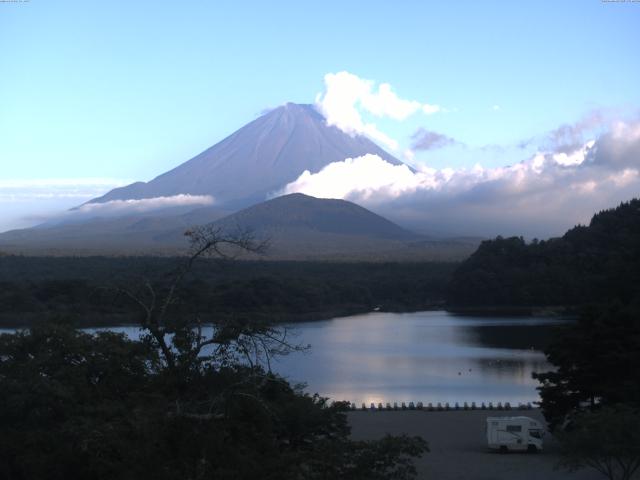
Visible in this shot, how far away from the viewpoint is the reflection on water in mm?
17859

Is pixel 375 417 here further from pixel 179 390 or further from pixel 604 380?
pixel 179 390

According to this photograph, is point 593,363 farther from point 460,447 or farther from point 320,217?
point 320,217

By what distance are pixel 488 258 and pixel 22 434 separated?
39.2 metres

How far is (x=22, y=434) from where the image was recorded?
237 inches

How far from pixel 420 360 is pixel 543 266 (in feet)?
71.1

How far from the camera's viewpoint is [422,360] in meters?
23.1

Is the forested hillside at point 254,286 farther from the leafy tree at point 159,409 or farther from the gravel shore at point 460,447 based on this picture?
the leafy tree at point 159,409

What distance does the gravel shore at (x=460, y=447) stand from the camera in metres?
9.55

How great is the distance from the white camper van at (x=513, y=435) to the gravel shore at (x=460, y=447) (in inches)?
4.7

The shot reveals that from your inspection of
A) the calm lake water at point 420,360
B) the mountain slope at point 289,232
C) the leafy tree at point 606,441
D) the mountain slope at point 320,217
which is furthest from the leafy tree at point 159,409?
the mountain slope at point 320,217

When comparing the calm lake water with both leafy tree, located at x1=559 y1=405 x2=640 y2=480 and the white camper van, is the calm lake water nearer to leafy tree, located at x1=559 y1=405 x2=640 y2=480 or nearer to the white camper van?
the white camper van

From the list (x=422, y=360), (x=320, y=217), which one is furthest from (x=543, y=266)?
(x=320, y=217)

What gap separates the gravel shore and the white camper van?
12cm

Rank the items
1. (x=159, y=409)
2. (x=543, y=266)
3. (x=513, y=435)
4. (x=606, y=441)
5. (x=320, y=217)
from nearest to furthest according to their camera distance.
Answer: (x=159, y=409) < (x=606, y=441) < (x=513, y=435) < (x=543, y=266) < (x=320, y=217)
